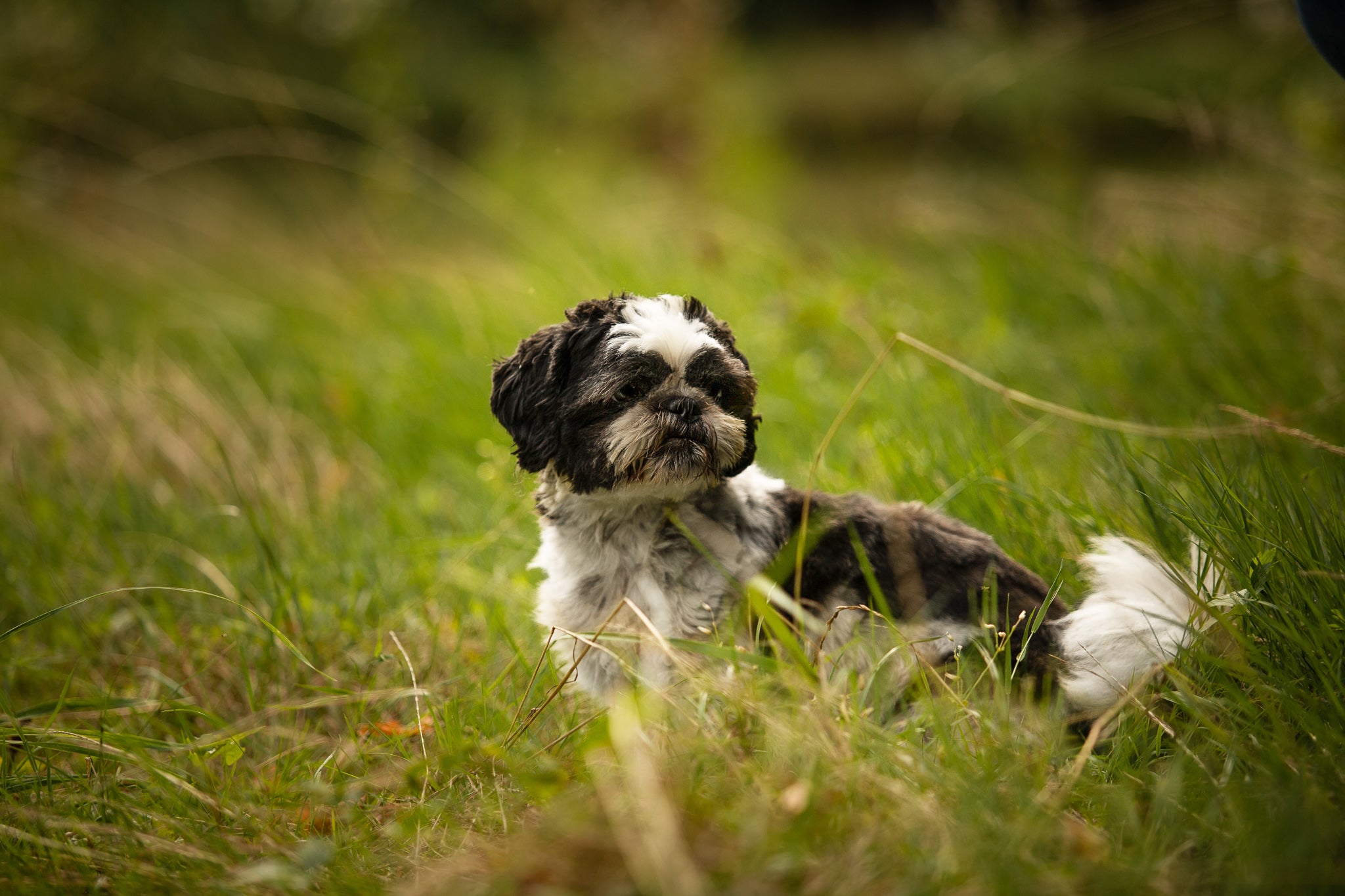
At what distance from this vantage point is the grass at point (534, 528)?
192cm

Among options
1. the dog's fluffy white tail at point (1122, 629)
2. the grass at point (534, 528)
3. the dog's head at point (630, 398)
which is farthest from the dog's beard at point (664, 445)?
the dog's fluffy white tail at point (1122, 629)

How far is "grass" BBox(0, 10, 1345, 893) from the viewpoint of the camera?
6.31 feet

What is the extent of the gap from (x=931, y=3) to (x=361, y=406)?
17.9 metres

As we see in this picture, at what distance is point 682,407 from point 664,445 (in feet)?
0.44

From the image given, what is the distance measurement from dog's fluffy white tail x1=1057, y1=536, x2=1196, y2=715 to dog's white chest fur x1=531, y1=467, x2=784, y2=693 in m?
0.96

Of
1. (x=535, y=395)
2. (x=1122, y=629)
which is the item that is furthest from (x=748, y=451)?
(x=1122, y=629)

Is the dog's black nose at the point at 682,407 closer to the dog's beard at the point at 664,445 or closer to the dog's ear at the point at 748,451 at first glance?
the dog's beard at the point at 664,445

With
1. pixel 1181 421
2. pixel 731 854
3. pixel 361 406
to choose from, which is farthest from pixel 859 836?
pixel 361 406

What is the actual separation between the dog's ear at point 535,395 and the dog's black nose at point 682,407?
15.0 inches

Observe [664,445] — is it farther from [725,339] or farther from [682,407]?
[725,339]

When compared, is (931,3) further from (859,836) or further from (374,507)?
(859,836)

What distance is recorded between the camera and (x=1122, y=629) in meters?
2.49

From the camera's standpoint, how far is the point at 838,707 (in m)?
2.22

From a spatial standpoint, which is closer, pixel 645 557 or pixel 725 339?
pixel 645 557
